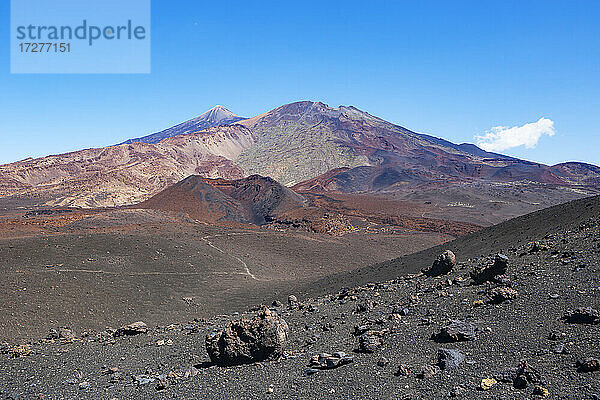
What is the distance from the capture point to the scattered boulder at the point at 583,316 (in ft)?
23.6

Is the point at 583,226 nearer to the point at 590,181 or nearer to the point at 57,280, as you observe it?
the point at 57,280

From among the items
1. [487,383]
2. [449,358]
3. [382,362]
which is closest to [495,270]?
[449,358]

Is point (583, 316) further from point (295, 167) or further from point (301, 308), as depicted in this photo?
point (295, 167)

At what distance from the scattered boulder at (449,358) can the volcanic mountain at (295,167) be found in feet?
222

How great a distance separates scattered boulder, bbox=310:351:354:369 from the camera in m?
7.65

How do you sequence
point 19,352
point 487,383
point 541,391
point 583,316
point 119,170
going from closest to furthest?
point 541,391, point 487,383, point 583,316, point 19,352, point 119,170

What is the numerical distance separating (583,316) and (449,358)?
274 centimetres

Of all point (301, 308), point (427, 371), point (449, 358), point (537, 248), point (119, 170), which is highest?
point (119, 170)

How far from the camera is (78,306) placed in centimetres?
1756

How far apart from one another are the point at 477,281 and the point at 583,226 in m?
6.12

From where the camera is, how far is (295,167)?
123250 millimetres

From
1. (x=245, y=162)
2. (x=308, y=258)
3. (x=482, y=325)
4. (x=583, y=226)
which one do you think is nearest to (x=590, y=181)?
(x=245, y=162)

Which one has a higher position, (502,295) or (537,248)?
(537,248)

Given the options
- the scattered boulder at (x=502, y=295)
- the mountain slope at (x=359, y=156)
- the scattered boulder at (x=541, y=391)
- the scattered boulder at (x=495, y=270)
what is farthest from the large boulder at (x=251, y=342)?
the mountain slope at (x=359, y=156)
